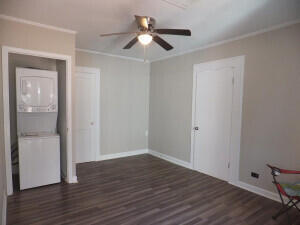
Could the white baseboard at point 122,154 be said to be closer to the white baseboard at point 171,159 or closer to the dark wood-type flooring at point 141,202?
the white baseboard at point 171,159

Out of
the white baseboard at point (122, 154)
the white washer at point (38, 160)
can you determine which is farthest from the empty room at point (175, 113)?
the white baseboard at point (122, 154)

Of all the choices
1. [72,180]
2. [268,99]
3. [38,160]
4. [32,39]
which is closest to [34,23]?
[32,39]

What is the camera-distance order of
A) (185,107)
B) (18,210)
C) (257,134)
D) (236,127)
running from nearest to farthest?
(18,210) → (257,134) → (236,127) → (185,107)

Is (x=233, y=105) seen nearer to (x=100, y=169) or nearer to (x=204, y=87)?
(x=204, y=87)

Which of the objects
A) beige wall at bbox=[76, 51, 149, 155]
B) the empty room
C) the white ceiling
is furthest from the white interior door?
beige wall at bbox=[76, 51, 149, 155]

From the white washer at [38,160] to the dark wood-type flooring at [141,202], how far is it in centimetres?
15

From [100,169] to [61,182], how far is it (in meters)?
0.84

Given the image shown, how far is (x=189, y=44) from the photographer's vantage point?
3.65m

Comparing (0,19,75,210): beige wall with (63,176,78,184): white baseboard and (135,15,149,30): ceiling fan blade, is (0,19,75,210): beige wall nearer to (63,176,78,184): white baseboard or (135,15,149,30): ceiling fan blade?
(63,176,78,184): white baseboard

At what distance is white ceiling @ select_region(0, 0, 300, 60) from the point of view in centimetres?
218

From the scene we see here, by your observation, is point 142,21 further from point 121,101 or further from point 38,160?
point 121,101

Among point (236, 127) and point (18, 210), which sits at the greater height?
point (236, 127)

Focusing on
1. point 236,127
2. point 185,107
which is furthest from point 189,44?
point 236,127

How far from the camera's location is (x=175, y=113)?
448 centimetres
